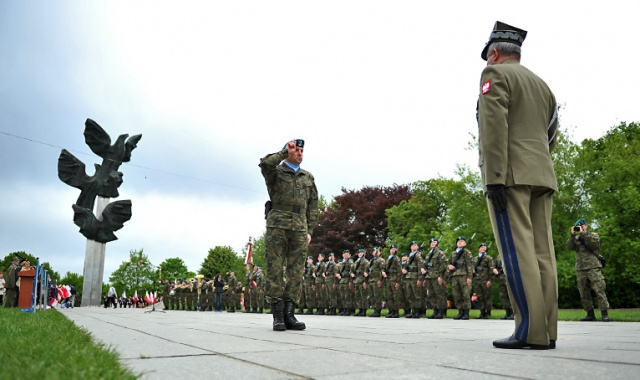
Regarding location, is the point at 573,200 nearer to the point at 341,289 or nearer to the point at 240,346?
the point at 341,289

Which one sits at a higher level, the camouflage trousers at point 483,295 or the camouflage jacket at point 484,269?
the camouflage jacket at point 484,269

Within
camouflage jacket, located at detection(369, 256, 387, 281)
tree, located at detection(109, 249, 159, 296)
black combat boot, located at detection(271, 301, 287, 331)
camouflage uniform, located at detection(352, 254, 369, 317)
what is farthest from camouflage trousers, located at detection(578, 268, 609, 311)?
tree, located at detection(109, 249, 159, 296)

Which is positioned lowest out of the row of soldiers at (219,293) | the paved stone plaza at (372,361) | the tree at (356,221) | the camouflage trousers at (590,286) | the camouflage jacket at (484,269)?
the row of soldiers at (219,293)

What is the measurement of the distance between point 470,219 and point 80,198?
2698 cm

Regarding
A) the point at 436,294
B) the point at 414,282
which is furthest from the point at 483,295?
the point at 414,282

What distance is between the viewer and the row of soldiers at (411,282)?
13430mm

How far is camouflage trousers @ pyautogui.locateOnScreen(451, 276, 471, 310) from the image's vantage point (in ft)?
41.2

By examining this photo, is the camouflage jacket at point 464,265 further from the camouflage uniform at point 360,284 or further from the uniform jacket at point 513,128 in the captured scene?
the uniform jacket at point 513,128

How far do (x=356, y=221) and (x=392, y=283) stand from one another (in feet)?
82.3

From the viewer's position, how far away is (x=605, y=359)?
108 inches

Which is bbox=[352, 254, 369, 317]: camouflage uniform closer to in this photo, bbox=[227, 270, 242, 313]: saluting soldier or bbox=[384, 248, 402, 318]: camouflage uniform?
bbox=[384, 248, 402, 318]: camouflage uniform

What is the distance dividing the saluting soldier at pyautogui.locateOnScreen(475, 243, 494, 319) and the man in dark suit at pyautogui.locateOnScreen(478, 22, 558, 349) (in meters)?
10.1

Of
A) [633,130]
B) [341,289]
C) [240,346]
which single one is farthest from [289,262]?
[633,130]

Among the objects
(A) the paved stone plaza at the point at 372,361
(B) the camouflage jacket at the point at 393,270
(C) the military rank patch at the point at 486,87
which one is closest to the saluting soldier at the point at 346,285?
(B) the camouflage jacket at the point at 393,270
